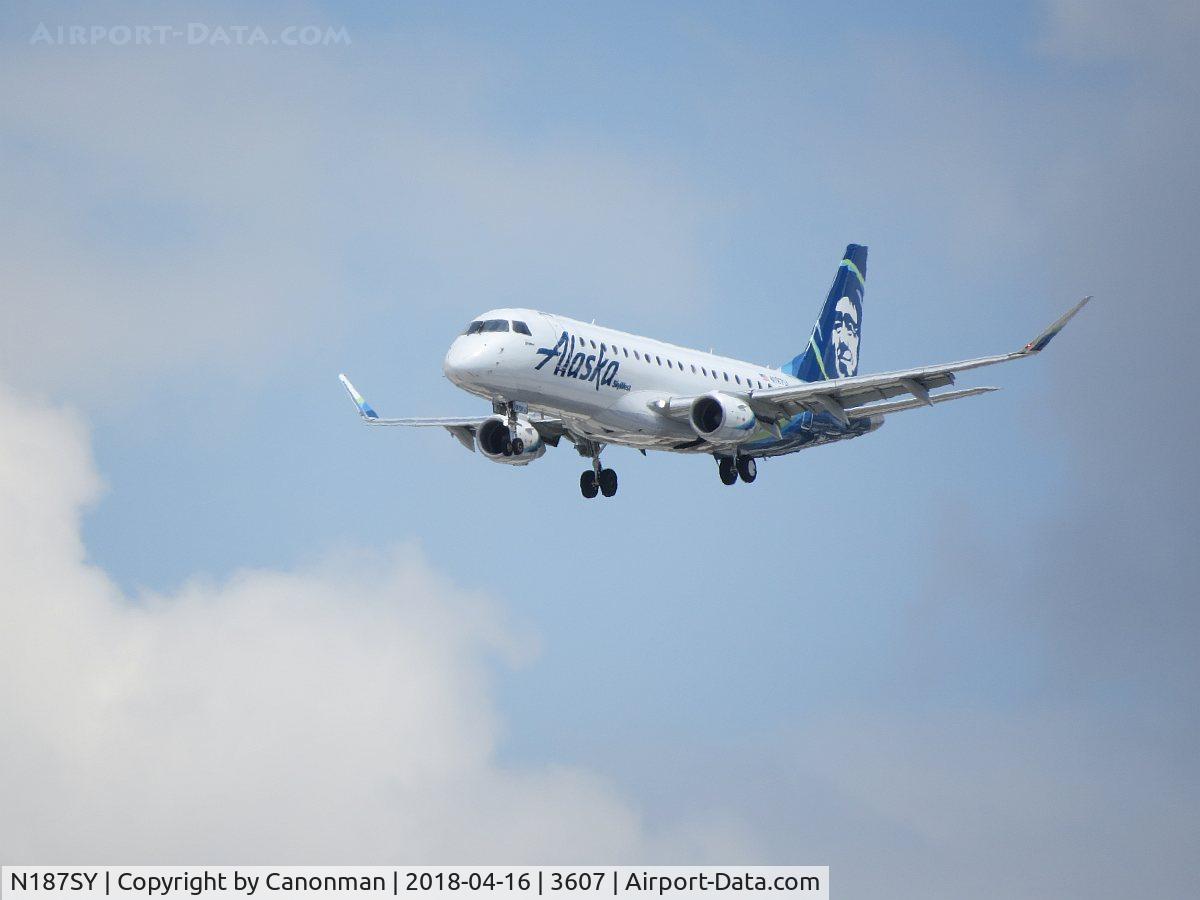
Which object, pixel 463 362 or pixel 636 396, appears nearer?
pixel 463 362

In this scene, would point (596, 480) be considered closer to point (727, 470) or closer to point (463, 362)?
point (727, 470)

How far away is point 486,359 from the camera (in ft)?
197

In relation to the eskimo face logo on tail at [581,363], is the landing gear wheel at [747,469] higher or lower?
lower

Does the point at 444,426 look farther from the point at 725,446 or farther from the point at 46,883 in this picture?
the point at 46,883

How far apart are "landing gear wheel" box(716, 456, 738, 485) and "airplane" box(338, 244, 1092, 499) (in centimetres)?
3

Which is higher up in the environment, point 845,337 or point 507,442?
point 845,337

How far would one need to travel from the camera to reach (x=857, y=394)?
67125mm

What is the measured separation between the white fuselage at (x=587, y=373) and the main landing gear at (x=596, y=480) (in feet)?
8.74

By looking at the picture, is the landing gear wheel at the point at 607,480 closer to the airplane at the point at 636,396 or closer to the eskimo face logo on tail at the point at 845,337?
the airplane at the point at 636,396

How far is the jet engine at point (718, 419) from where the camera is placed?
214 ft

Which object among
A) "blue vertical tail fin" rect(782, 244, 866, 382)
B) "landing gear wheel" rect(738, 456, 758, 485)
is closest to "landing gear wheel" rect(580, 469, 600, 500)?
"landing gear wheel" rect(738, 456, 758, 485)

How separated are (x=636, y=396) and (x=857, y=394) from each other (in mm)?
7744

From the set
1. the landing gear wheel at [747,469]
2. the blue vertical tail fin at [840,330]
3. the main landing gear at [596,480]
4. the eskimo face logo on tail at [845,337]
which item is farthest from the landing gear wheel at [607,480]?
the eskimo face logo on tail at [845,337]

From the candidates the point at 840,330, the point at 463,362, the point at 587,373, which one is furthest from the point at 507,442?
the point at 840,330
